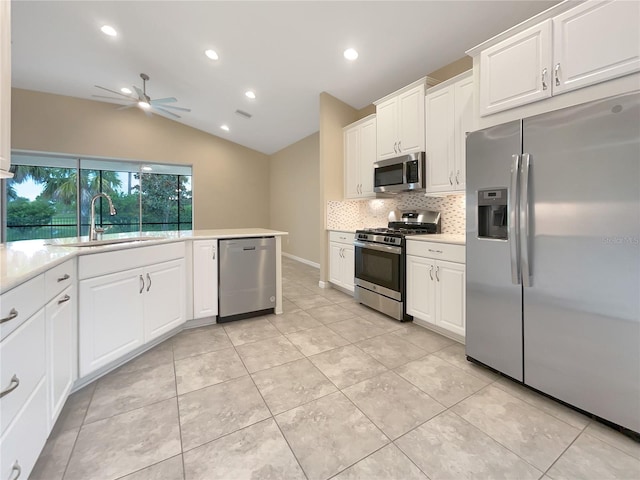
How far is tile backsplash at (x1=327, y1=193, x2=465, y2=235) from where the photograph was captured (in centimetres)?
323

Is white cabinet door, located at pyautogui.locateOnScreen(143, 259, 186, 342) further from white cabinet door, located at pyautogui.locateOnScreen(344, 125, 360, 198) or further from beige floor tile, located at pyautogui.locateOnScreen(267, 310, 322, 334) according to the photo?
white cabinet door, located at pyautogui.locateOnScreen(344, 125, 360, 198)

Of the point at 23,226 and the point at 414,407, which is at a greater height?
the point at 23,226

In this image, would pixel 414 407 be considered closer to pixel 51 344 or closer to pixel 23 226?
pixel 51 344

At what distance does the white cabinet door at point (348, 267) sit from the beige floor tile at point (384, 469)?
8.31 feet

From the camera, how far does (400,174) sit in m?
3.34

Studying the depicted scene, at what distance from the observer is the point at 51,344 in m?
1.34

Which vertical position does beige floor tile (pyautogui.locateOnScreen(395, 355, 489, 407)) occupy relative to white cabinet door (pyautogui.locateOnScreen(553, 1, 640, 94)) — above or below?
below

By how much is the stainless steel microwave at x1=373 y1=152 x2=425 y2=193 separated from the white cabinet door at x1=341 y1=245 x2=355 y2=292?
0.88m

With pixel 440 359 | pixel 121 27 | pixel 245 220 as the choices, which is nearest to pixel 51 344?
pixel 440 359

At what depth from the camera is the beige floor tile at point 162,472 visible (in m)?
1.21

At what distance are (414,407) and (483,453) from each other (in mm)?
395

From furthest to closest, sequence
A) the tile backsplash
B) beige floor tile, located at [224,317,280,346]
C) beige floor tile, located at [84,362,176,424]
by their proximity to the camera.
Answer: the tile backsplash < beige floor tile, located at [224,317,280,346] < beige floor tile, located at [84,362,176,424]

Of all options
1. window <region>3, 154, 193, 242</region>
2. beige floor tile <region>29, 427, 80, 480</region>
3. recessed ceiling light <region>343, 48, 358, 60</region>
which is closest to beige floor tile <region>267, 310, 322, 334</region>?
beige floor tile <region>29, 427, 80, 480</region>

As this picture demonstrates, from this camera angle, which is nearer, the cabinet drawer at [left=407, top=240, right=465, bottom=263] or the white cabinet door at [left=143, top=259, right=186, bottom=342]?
the white cabinet door at [left=143, top=259, right=186, bottom=342]
